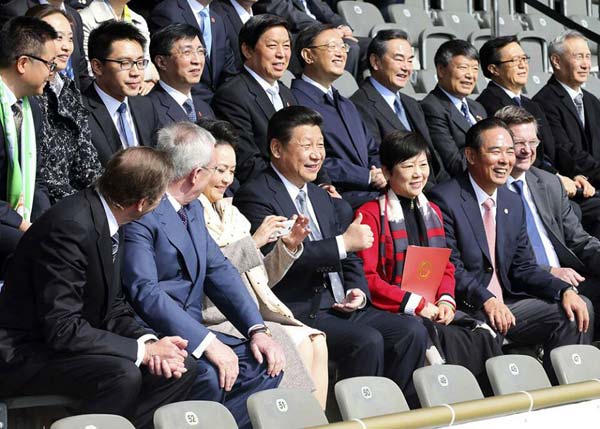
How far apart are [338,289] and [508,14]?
5.64 m

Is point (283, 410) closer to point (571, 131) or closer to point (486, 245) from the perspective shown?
point (486, 245)

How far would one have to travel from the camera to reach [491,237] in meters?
6.49

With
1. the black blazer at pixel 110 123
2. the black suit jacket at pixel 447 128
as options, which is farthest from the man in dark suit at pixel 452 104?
the black blazer at pixel 110 123

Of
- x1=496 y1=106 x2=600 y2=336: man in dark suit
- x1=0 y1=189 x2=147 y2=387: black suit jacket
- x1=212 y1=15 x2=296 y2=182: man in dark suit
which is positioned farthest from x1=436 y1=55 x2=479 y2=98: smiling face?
x1=0 y1=189 x2=147 y2=387: black suit jacket

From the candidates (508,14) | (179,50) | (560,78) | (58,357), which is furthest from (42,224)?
(508,14)

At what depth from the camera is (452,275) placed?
6.12 meters

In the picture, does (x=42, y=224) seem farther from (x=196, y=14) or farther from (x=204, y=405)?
(x=196, y=14)

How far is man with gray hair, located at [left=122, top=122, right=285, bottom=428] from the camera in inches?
182

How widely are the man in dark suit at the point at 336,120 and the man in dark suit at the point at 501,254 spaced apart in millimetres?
405

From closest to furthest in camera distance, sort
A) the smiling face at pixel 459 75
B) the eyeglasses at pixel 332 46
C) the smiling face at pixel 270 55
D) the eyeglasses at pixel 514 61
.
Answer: the smiling face at pixel 270 55 → the eyeglasses at pixel 332 46 → the smiling face at pixel 459 75 → the eyeglasses at pixel 514 61

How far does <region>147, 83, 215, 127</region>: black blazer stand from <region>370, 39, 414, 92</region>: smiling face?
1.38m

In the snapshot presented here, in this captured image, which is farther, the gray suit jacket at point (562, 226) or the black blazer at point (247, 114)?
the gray suit jacket at point (562, 226)

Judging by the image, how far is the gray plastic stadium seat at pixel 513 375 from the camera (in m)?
4.88

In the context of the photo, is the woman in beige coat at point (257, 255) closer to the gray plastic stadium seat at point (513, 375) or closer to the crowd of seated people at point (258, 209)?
the crowd of seated people at point (258, 209)
